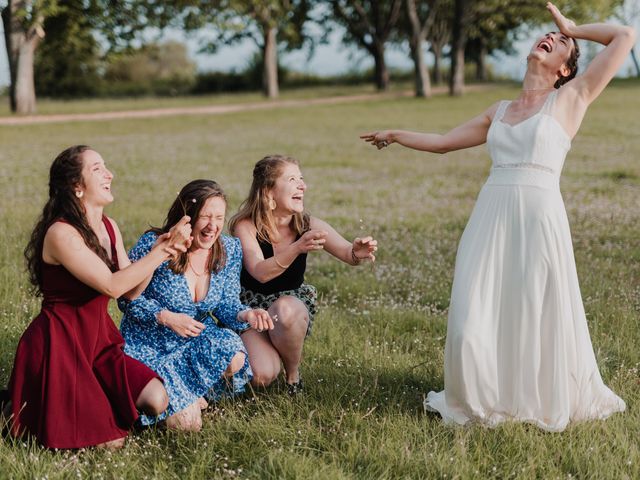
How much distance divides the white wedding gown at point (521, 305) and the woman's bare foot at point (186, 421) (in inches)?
56.0

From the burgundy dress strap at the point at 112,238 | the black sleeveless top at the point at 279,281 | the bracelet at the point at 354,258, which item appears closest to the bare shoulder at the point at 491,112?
the bracelet at the point at 354,258

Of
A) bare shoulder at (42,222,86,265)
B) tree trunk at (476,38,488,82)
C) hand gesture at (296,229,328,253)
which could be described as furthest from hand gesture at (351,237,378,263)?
tree trunk at (476,38,488,82)

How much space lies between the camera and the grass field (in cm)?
410

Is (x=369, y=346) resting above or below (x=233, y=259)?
below

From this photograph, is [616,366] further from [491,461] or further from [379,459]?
[379,459]

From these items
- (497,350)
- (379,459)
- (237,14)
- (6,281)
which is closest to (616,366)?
(497,350)

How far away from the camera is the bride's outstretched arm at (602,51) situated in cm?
454

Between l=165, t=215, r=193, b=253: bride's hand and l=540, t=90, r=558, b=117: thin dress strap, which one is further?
l=540, t=90, r=558, b=117: thin dress strap

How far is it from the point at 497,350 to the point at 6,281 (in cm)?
500

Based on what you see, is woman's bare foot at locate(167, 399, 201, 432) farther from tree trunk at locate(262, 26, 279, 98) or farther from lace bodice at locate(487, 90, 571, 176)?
tree trunk at locate(262, 26, 279, 98)

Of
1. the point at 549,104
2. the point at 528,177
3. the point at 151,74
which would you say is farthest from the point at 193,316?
the point at 151,74

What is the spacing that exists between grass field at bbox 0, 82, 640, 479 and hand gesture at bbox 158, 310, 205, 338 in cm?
52

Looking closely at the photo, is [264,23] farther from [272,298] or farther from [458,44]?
[272,298]

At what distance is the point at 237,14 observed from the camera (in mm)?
45250
